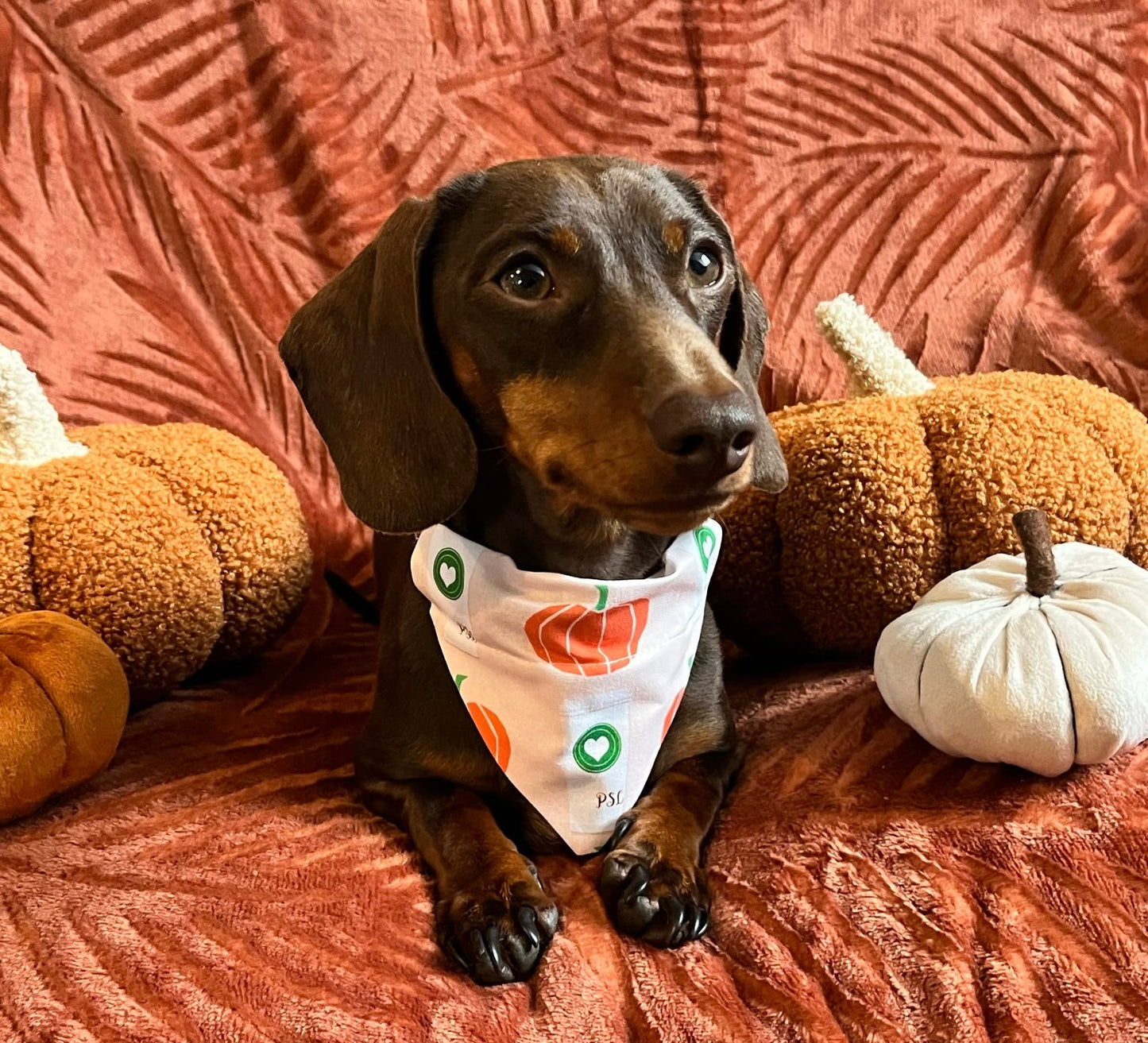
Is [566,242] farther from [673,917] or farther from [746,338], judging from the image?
[673,917]

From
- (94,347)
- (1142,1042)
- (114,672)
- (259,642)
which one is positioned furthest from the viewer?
(94,347)

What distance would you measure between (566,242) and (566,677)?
0.53 m

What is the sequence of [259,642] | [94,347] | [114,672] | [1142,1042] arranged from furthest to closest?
[94,347], [259,642], [114,672], [1142,1042]

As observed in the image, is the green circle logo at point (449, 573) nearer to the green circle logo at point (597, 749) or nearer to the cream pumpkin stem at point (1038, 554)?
the green circle logo at point (597, 749)

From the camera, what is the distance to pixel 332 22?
220 cm

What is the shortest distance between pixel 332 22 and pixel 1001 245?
1453 mm

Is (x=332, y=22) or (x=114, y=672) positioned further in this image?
(x=332, y=22)

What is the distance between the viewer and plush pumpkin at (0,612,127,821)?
1336 millimetres

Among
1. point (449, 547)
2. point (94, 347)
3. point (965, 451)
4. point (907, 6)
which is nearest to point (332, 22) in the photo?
point (94, 347)

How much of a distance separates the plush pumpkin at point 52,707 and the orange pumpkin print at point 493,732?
50 cm

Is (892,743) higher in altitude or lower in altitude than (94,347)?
lower

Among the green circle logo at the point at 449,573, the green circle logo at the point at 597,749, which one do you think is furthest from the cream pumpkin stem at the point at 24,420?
the green circle logo at the point at 597,749

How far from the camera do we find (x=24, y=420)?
1.68 m

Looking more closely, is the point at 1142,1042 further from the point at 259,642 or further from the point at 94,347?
the point at 94,347
